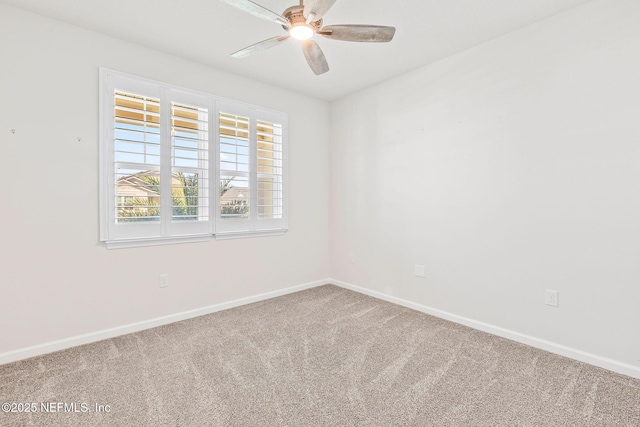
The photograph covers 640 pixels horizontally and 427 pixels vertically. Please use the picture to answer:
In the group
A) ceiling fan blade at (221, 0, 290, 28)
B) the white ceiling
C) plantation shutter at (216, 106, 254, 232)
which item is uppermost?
the white ceiling

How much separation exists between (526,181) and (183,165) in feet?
10.1

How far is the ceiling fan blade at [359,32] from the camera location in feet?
5.98

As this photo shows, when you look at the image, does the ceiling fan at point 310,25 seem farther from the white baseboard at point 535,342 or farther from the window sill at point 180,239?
the white baseboard at point 535,342

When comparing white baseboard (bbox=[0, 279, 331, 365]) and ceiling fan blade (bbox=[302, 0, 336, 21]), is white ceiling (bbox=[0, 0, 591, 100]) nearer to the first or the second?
ceiling fan blade (bbox=[302, 0, 336, 21])

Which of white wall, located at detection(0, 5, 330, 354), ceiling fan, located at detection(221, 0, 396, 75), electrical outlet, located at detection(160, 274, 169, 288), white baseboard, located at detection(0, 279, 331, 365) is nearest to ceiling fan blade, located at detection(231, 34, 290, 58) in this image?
ceiling fan, located at detection(221, 0, 396, 75)

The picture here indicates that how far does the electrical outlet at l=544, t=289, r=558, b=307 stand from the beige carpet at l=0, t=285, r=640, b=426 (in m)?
0.39

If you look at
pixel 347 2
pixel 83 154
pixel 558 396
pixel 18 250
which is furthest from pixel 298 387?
pixel 347 2

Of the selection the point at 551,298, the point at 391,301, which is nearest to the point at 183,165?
the point at 391,301

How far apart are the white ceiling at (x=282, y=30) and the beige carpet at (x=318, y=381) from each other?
258 centimetres

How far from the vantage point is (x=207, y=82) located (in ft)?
10.4

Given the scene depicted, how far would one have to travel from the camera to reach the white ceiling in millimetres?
2207

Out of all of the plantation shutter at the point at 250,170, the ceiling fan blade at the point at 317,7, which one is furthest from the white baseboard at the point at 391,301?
the ceiling fan blade at the point at 317,7

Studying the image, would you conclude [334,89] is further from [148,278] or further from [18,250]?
[18,250]

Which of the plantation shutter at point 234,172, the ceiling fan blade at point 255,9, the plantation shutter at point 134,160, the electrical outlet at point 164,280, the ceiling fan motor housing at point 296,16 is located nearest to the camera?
the ceiling fan blade at point 255,9
